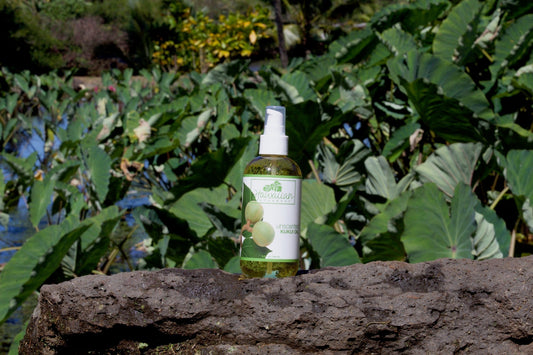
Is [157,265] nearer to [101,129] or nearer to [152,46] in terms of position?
[101,129]

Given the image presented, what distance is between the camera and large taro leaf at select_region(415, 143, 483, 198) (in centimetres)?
131

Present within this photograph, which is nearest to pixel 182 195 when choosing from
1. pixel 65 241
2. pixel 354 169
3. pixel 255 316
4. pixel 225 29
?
pixel 65 241

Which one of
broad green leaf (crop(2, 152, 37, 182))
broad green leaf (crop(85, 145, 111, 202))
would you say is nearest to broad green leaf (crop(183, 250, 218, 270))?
broad green leaf (crop(85, 145, 111, 202))

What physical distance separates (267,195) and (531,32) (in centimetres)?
105

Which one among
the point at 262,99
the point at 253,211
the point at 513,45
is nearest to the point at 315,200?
the point at 253,211

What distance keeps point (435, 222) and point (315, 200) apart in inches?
12.5

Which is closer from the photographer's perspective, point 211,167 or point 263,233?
point 263,233

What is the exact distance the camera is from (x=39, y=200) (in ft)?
5.54

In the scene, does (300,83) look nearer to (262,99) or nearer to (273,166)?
(262,99)

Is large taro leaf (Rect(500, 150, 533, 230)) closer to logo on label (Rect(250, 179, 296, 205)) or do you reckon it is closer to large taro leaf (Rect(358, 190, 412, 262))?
large taro leaf (Rect(358, 190, 412, 262))

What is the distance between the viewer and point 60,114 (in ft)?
15.8

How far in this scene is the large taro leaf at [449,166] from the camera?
4.30 ft

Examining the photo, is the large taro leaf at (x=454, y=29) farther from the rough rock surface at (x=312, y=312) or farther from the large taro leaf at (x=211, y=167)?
the rough rock surface at (x=312, y=312)

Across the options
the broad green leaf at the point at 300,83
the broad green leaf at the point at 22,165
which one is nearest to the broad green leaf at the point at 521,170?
the broad green leaf at the point at 300,83
